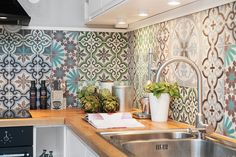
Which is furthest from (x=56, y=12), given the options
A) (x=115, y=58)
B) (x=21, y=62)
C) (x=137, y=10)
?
(x=137, y=10)

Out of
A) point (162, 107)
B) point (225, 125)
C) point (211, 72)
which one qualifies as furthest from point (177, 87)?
point (225, 125)

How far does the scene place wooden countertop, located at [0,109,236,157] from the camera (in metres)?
1.60

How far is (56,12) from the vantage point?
315cm

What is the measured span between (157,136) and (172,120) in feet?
1.40

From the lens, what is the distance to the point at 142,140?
1876mm

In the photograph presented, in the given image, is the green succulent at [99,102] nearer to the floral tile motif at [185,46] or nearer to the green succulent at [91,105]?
the green succulent at [91,105]

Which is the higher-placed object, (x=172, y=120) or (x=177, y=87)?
(x=177, y=87)

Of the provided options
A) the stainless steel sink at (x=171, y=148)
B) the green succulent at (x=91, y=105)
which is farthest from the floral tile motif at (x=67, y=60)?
the stainless steel sink at (x=171, y=148)

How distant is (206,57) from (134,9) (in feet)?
1.77

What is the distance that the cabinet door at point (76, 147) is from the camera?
1.85 m

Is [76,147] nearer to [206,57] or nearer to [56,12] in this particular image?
[206,57]

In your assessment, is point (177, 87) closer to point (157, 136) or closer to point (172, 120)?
point (172, 120)

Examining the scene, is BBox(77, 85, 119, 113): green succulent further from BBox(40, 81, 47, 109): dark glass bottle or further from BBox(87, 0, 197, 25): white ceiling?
BBox(87, 0, 197, 25): white ceiling

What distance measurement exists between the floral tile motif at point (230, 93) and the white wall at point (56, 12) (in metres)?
1.67
